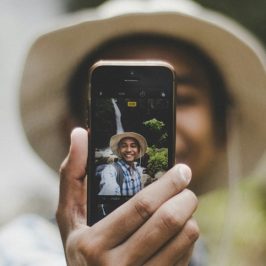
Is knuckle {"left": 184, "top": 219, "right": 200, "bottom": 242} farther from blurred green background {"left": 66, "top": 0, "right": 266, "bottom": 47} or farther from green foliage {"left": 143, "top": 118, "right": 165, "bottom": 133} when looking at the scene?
blurred green background {"left": 66, "top": 0, "right": 266, "bottom": 47}

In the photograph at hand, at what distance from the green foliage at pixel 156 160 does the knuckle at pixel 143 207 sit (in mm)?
96

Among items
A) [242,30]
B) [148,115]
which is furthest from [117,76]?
[242,30]

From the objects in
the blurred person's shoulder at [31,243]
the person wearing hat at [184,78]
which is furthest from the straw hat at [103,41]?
the blurred person's shoulder at [31,243]

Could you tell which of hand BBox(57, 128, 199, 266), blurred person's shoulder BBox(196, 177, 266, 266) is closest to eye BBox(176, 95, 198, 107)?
blurred person's shoulder BBox(196, 177, 266, 266)

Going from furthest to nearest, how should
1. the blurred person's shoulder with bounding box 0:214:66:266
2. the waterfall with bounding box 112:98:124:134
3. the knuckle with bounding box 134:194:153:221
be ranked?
the blurred person's shoulder with bounding box 0:214:66:266 < the waterfall with bounding box 112:98:124:134 < the knuckle with bounding box 134:194:153:221

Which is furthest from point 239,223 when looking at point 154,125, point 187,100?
point 154,125

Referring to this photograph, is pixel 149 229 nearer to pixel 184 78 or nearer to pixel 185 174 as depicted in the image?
pixel 185 174

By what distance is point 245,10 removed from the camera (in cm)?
118

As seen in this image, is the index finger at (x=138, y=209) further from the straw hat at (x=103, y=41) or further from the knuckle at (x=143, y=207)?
the straw hat at (x=103, y=41)

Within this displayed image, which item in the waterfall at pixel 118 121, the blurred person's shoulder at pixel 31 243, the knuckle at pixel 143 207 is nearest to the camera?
the knuckle at pixel 143 207

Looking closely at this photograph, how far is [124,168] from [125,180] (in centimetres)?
2

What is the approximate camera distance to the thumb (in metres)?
0.90

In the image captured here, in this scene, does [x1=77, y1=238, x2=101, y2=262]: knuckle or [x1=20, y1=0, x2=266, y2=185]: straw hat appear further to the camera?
[x1=20, y1=0, x2=266, y2=185]: straw hat

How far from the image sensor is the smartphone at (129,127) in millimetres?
903
